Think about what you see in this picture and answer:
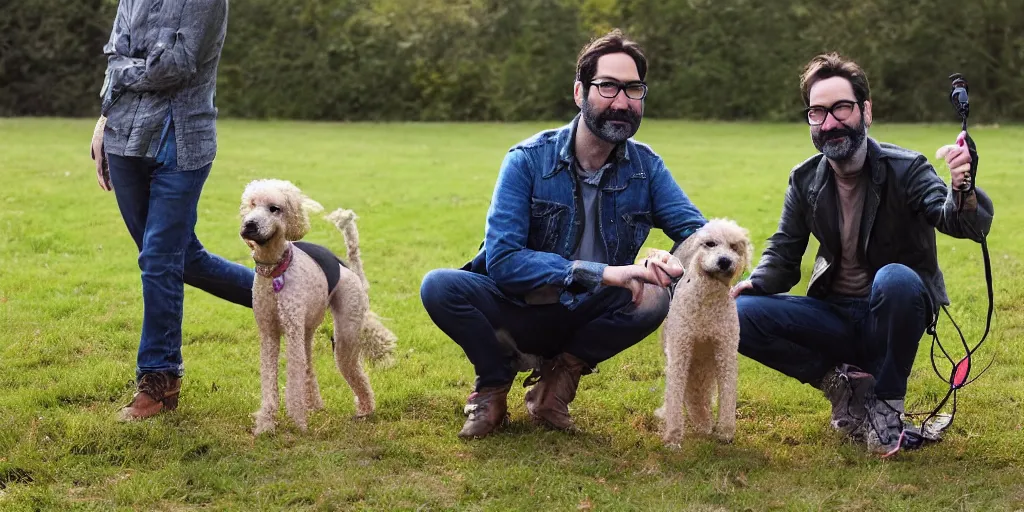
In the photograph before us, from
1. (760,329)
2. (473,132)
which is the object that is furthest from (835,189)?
(473,132)

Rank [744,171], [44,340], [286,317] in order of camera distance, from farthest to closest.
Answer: [744,171], [44,340], [286,317]

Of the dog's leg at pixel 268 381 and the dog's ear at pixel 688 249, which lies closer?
the dog's ear at pixel 688 249

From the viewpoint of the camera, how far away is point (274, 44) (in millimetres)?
26703

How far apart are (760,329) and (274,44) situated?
77.3 feet

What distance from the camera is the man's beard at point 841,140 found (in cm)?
462

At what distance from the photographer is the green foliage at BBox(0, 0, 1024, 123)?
24484 mm

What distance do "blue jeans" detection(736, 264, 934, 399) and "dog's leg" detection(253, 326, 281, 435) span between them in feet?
6.86

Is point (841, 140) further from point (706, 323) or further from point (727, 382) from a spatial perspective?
point (727, 382)

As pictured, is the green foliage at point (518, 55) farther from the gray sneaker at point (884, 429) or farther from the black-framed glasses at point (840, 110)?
the gray sneaker at point (884, 429)

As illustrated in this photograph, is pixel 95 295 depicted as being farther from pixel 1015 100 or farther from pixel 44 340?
pixel 1015 100

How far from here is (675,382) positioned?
15.0ft

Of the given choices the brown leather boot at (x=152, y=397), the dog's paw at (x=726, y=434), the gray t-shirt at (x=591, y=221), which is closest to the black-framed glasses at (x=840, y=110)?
the gray t-shirt at (x=591, y=221)

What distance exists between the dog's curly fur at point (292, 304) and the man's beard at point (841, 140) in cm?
216

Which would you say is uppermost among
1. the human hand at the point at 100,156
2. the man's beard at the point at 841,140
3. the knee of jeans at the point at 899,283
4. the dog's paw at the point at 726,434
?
the man's beard at the point at 841,140
